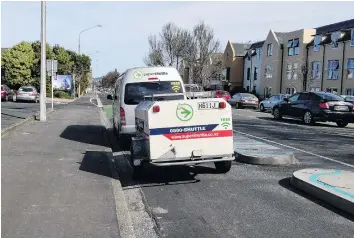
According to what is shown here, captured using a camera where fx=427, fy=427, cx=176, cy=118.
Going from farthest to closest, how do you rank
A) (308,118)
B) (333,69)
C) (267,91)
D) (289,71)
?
(267,91)
(289,71)
(333,69)
(308,118)

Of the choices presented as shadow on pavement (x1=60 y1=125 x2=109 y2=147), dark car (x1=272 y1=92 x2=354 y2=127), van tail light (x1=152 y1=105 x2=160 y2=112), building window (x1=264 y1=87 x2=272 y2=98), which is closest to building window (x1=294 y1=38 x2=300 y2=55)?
building window (x1=264 y1=87 x2=272 y2=98)

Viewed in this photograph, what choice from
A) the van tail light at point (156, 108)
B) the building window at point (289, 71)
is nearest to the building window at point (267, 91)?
A: the building window at point (289, 71)

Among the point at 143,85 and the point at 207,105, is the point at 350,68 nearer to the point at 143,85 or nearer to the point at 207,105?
the point at 143,85

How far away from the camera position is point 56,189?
6.63m

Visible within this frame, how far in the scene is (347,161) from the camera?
995 centimetres

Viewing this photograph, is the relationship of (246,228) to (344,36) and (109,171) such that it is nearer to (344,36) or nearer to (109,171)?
(109,171)

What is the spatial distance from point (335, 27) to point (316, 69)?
16.0 ft

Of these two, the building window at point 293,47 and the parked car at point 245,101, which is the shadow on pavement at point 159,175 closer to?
the parked car at point 245,101

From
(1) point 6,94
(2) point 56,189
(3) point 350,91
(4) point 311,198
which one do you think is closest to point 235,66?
(3) point 350,91

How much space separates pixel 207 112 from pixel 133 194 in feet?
6.35

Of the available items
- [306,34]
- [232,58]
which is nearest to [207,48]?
[232,58]

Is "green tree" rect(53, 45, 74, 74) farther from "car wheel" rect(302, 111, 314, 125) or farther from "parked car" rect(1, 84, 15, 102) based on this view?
"car wheel" rect(302, 111, 314, 125)

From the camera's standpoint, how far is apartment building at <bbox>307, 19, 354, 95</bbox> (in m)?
41.9

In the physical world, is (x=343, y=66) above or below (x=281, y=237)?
above
